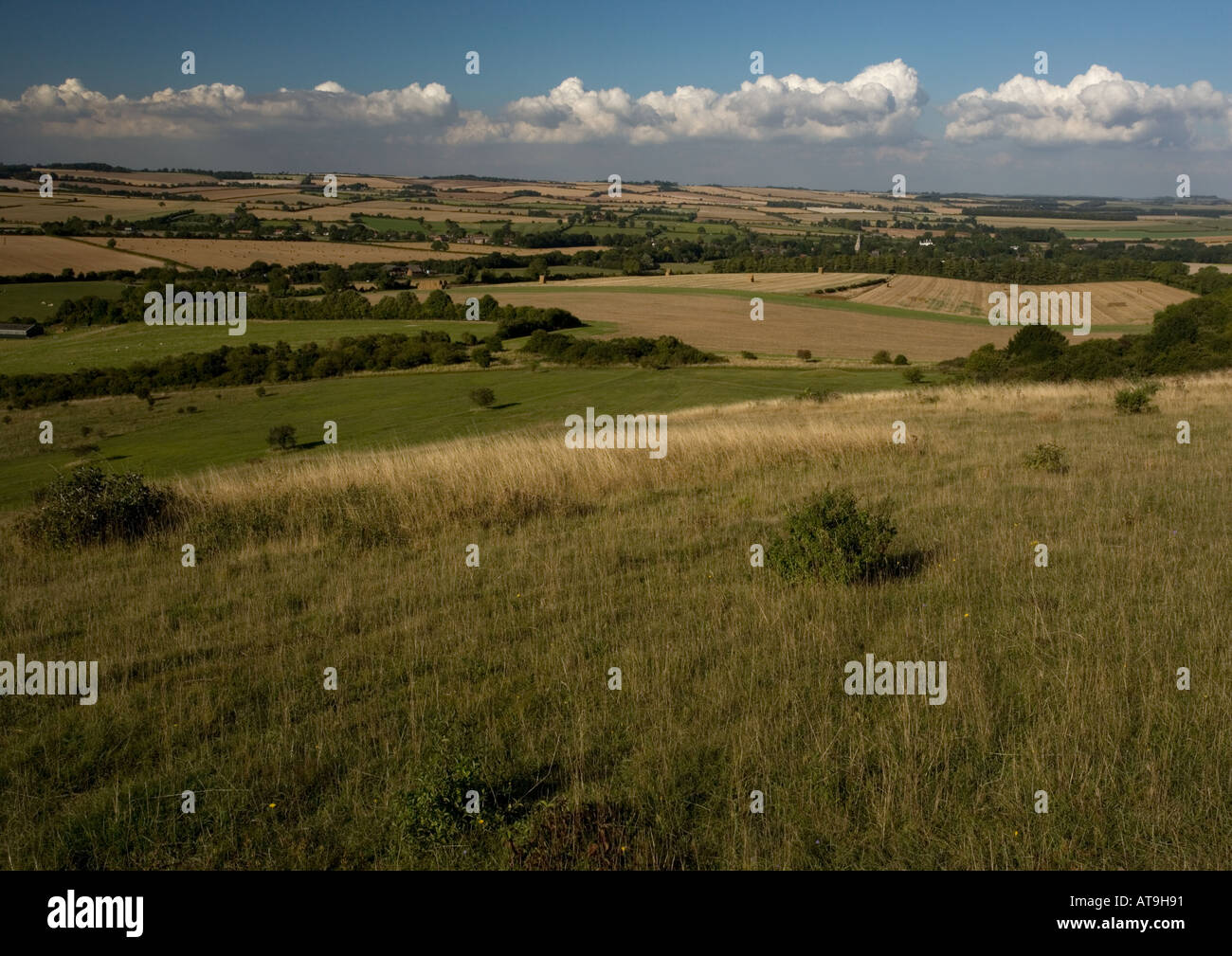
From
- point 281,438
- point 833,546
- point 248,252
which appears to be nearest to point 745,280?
point 248,252

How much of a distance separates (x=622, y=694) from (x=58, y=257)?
95390 millimetres

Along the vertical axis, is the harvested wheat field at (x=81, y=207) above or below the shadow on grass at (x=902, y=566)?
above

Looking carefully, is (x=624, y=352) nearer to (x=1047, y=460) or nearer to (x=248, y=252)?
(x=1047, y=460)

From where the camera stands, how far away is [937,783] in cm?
415

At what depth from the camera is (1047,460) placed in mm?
11742

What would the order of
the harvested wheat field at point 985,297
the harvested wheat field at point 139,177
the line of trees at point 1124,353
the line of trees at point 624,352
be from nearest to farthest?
the line of trees at point 1124,353 → the line of trees at point 624,352 → the harvested wheat field at point 985,297 → the harvested wheat field at point 139,177

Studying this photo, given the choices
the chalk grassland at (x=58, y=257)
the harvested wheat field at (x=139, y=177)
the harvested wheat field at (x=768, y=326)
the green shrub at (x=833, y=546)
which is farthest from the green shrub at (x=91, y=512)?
the harvested wheat field at (x=139, y=177)

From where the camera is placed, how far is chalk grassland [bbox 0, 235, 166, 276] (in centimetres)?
7556

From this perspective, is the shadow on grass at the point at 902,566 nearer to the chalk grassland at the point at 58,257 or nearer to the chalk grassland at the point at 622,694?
the chalk grassland at the point at 622,694

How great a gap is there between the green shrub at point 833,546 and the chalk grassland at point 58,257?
87.5 metres

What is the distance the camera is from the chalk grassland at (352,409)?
3328cm
